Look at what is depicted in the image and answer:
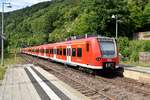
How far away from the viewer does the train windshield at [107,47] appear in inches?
883

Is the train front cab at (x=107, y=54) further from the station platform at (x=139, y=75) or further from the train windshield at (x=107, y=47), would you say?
the station platform at (x=139, y=75)

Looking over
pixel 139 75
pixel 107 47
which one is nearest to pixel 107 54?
pixel 107 47

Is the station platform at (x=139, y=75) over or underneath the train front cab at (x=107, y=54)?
underneath

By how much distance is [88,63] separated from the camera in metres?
23.2

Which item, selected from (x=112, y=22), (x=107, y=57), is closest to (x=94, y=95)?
(x=107, y=57)

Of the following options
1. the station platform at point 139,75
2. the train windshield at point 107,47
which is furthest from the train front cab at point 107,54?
the station platform at point 139,75

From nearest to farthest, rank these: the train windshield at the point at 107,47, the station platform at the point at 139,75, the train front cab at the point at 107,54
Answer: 1. the station platform at the point at 139,75
2. the train front cab at the point at 107,54
3. the train windshield at the point at 107,47

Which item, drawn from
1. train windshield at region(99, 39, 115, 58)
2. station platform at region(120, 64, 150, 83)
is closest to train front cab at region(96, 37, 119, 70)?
train windshield at region(99, 39, 115, 58)

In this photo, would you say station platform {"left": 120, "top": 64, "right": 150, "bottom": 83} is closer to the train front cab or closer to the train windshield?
the train front cab

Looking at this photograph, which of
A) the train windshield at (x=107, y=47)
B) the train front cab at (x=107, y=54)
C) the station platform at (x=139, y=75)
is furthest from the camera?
the train windshield at (x=107, y=47)

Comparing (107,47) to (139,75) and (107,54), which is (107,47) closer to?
(107,54)

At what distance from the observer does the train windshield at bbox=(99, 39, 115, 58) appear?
22.4 metres

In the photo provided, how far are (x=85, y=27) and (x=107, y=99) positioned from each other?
185 feet

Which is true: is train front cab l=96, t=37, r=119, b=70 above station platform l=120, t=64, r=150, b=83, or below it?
above
